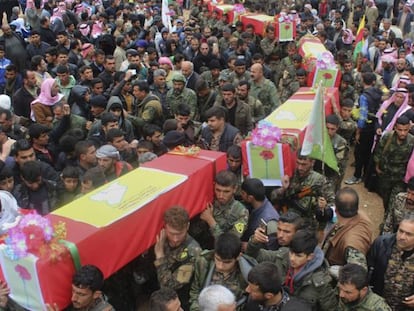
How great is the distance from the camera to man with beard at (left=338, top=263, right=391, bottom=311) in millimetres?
3361

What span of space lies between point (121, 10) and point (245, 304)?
12925 millimetres

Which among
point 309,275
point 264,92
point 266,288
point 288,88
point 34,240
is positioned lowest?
point 288,88

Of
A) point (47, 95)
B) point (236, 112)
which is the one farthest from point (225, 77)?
point (47, 95)

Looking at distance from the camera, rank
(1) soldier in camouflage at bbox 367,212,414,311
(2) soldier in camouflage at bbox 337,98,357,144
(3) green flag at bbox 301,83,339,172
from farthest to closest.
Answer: (2) soldier in camouflage at bbox 337,98,357,144 → (3) green flag at bbox 301,83,339,172 → (1) soldier in camouflage at bbox 367,212,414,311

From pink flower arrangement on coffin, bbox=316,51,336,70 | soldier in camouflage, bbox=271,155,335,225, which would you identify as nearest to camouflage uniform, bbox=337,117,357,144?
pink flower arrangement on coffin, bbox=316,51,336,70

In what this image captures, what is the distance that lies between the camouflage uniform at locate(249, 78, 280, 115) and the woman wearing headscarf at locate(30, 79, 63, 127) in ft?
9.34

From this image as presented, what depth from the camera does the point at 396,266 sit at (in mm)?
3895

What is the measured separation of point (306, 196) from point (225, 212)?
3.10ft

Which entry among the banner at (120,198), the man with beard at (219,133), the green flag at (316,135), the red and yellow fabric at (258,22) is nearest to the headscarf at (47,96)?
the man with beard at (219,133)

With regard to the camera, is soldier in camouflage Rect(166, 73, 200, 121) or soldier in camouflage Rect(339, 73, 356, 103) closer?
soldier in camouflage Rect(166, 73, 200, 121)

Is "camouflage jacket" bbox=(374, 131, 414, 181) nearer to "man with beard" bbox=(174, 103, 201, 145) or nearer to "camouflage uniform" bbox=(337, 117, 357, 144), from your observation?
"camouflage uniform" bbox=(337, 117, 357, 144)

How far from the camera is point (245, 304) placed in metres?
3.59

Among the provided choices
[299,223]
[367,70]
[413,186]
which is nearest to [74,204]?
[299,223]

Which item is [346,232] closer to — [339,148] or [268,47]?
[339,148]
